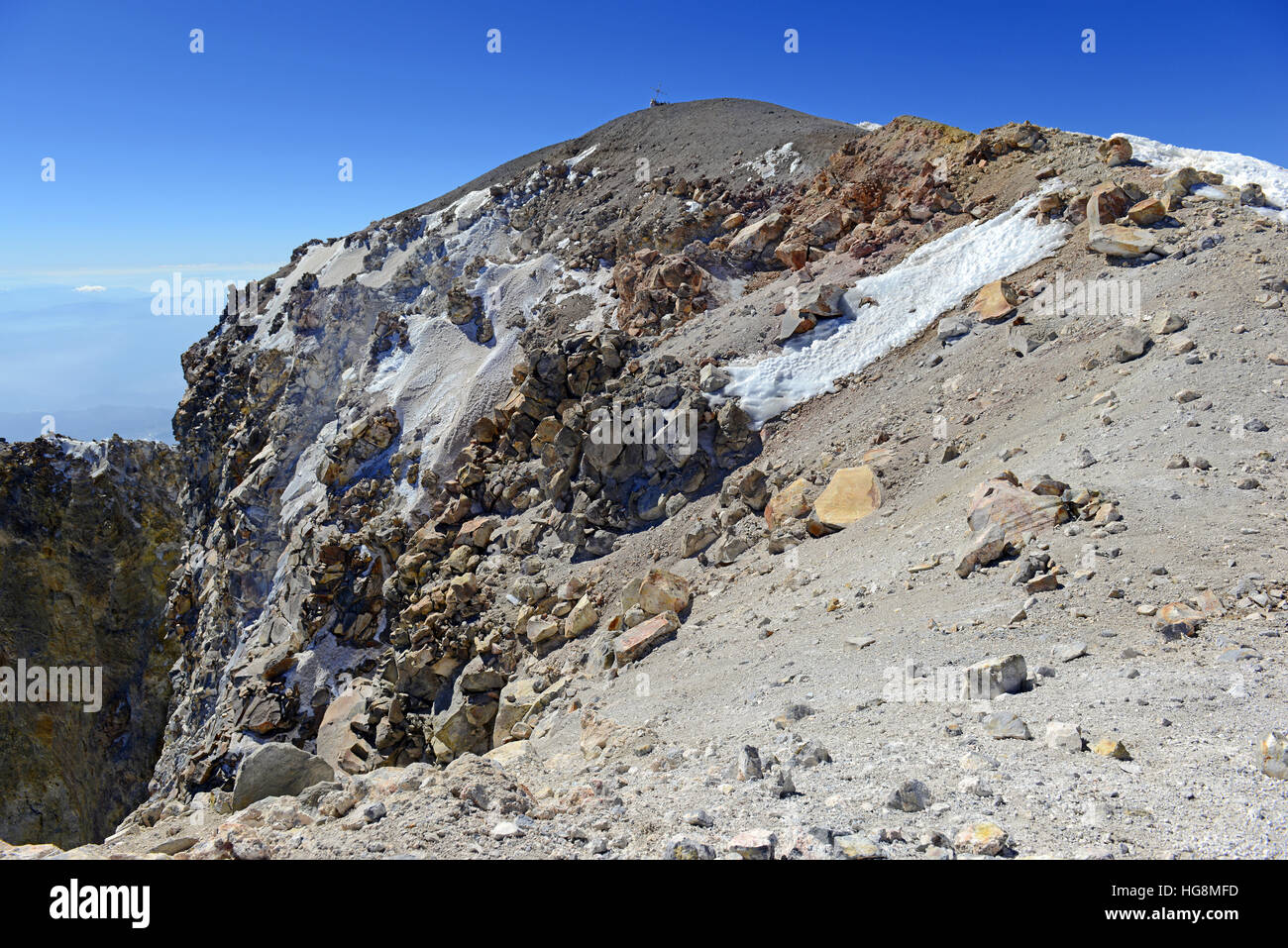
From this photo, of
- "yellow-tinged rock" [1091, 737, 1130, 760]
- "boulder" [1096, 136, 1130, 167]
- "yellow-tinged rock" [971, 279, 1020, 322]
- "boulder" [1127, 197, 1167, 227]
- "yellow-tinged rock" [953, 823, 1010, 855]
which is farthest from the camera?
"boulder" [1096, 136, 1130, 167]

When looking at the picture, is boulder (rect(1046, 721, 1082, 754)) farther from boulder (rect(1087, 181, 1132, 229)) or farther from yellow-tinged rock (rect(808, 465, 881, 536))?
boulder (rect(1087, 181, 1132, 229))

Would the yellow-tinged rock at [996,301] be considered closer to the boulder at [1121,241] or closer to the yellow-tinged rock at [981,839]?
the boulder at [1121,241]

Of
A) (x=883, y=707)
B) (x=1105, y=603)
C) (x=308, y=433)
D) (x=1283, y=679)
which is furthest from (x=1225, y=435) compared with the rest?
(x=308, y=433)

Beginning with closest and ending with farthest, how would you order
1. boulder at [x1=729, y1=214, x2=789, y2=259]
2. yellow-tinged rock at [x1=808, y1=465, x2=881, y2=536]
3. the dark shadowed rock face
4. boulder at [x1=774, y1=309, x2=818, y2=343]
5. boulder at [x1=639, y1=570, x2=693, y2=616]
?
yellow-tinged rock at [x1=808, y1=465, x2=881, y2=536] → boulder at [x1=639, y1=570, x2=693, y2=616] → boulder at [x1=774, y1=309, x2=818, y2=343] → boulder at [x1=729, y1=214, x2=789, y2=259] → the dark shadowed rock face

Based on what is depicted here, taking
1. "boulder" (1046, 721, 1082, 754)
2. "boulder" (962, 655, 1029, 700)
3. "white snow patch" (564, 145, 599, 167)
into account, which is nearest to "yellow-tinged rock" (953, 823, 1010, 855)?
"boulder" (1046, 721, 1082, 754)

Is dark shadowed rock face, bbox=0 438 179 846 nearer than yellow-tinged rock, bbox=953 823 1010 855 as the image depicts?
No

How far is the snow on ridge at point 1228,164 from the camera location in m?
12.6

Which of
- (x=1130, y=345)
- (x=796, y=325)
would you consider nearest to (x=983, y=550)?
(x=1130, y=345)

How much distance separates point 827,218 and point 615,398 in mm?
8921

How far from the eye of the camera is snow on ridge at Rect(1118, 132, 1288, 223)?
497 inches

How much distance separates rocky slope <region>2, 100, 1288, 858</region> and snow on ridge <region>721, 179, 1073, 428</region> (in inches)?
3.5

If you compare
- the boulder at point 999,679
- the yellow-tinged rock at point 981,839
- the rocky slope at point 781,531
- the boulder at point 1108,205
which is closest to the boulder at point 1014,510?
the rocky slope at point 781,531

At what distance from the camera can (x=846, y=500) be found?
11000 mm

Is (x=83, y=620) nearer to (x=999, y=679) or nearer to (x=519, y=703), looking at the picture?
(x=519, y=703)
